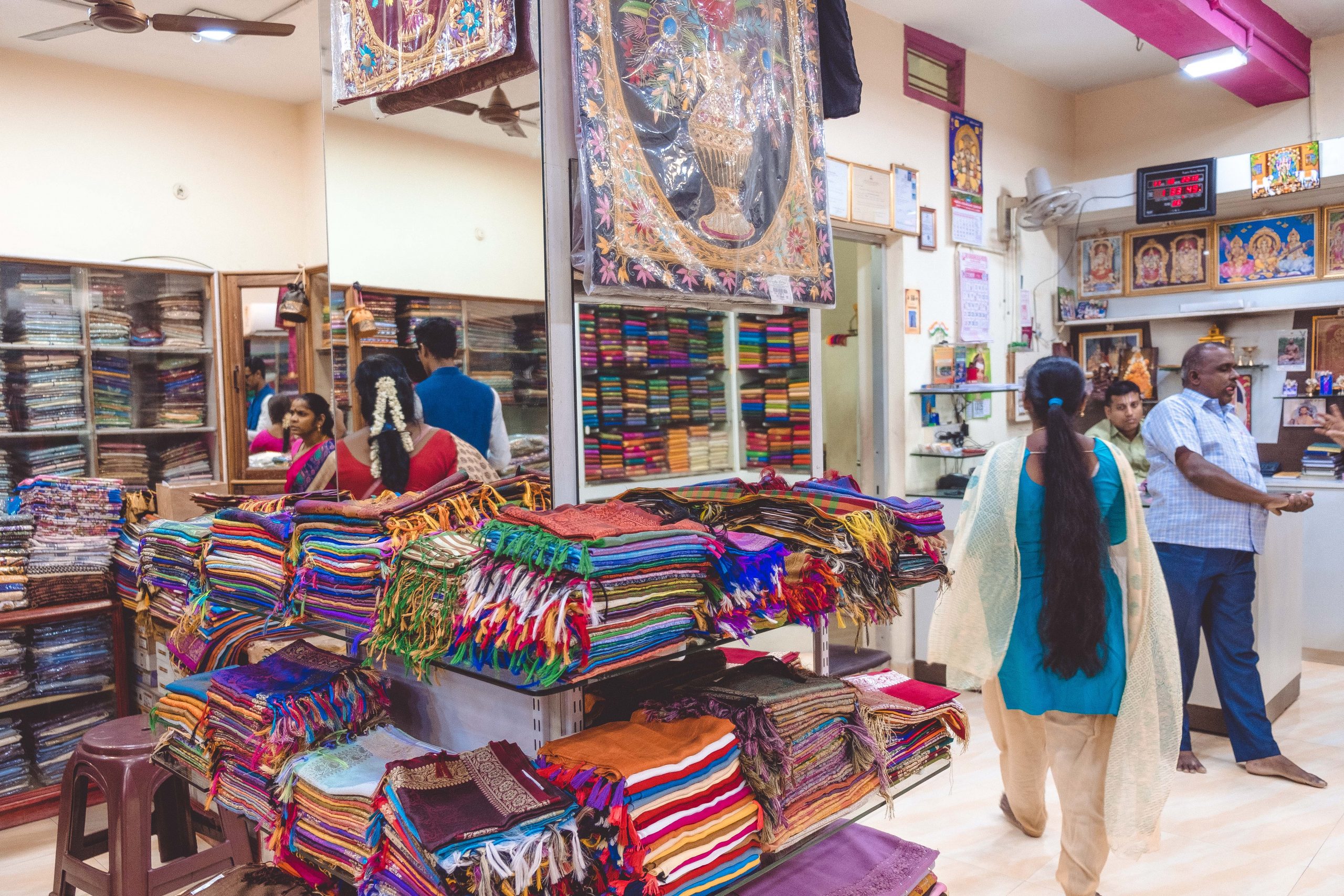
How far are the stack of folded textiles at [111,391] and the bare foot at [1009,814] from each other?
4873mm

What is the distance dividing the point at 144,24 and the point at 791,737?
11.9ft

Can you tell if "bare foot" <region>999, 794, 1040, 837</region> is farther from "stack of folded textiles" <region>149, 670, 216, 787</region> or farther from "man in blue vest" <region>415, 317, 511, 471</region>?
"stack of folded textiles" <region>149, 670, 216, 787</region>

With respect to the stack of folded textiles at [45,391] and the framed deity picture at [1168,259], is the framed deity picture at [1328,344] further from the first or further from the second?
the stack of folded textiles at [45,391]

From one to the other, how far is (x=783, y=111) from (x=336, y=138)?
105 centimetres

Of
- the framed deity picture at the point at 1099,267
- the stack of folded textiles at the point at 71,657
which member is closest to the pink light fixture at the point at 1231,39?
the framed deity picture at the point at 1099,267

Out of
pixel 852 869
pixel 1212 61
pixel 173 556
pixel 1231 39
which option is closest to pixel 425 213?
pixel 173 556

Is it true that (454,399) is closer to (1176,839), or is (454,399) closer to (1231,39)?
(1176,839)

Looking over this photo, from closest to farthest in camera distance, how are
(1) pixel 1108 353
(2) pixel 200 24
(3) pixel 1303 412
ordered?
(2) pixel 200 24
(3) pixel 1303 412
(1) pixel 1108 353

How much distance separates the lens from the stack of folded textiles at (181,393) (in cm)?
544

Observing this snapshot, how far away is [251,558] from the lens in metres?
1.99

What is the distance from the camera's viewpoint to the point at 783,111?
223 cm

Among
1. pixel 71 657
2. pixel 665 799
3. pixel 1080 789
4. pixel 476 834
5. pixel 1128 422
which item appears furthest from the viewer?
pixel 1128 422

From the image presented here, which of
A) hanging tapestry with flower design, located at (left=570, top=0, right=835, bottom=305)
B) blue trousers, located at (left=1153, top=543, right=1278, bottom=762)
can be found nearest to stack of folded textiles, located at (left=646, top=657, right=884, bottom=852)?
hanging tapestry with flower design, located at (left=570, top=0, right=835, bottom=305)

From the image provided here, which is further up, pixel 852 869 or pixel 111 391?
pixel 111 391
